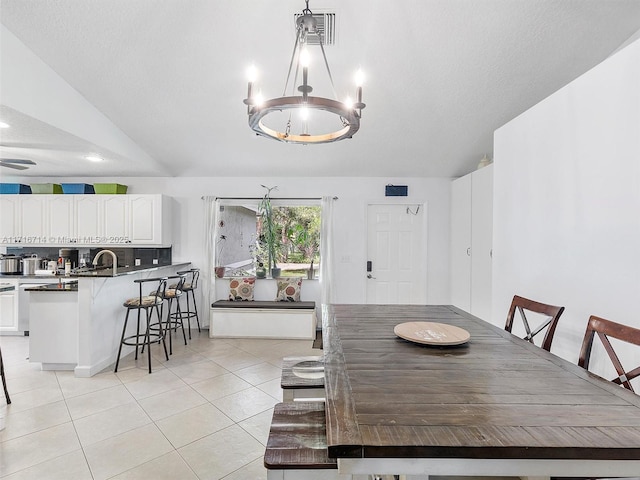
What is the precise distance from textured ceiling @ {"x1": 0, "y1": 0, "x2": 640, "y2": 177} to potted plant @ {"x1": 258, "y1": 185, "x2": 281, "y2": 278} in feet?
3.63

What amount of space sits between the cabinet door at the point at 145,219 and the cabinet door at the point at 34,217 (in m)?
1.28

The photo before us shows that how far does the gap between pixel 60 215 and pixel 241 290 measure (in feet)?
9.37

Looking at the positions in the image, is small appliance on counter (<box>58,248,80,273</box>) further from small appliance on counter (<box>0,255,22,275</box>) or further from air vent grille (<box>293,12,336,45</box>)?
air vent grille (<box>293,12,336,45</box>)

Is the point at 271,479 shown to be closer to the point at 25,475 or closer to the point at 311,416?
the point at 311,416

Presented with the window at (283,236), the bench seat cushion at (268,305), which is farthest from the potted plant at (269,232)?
the bench seat cushion at (268,305)

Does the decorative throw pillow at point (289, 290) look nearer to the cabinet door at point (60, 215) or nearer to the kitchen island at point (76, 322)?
the kitchen island at point (76, 322)

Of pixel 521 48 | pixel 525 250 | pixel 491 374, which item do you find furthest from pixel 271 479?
pixel 521 48

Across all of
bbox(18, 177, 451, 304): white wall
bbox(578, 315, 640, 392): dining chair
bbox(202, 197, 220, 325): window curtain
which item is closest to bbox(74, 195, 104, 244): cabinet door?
bbox(18, 177, 451, 304): white wall

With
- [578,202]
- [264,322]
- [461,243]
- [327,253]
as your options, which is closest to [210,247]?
[264,322]

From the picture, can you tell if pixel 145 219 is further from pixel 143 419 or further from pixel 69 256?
pixel 143 419

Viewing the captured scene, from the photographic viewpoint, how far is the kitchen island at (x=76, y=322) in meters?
3.44

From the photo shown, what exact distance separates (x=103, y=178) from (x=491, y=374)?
5.95m

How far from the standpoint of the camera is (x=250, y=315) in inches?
190

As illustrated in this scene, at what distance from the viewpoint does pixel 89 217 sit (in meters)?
4.93
